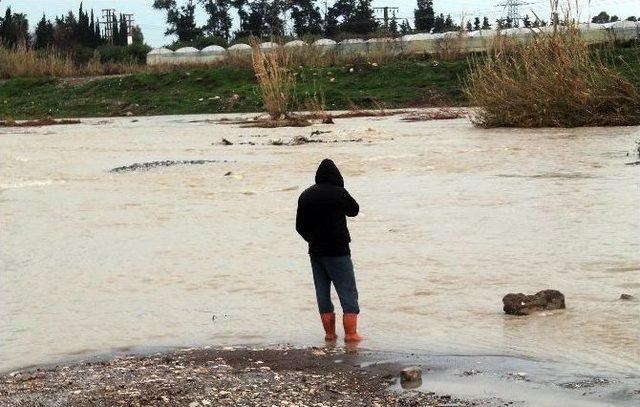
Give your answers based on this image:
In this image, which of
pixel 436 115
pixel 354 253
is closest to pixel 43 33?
pixel 436 115

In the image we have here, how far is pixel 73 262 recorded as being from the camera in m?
11.3

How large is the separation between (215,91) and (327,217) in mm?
39182

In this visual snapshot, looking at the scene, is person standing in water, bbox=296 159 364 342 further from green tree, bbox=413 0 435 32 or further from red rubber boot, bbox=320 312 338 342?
green tree, bbox=413 0 435 32

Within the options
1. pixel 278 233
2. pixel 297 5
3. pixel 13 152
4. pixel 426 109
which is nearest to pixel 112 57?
pixel 297 5

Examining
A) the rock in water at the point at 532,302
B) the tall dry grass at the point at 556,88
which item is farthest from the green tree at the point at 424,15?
the rock in water at the point at 532,302

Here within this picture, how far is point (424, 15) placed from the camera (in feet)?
294

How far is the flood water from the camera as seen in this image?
7961 mm

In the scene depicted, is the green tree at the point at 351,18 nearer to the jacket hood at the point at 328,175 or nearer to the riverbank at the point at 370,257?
the riverbank at the point at 370,257

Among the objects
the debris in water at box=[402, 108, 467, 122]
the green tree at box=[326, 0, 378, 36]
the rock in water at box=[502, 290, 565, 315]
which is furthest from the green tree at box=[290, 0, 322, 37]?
the rock in water at box=[502, 290, 565, 315]

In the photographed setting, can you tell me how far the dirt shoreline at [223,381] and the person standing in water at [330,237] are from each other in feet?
1.01

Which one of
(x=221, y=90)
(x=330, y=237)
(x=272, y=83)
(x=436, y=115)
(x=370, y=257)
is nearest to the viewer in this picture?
(x=330, y=237)

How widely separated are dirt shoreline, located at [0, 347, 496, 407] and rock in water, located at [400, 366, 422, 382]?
77 mm

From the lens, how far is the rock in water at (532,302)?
808 centimetres

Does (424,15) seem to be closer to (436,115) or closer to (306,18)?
(306,18)
